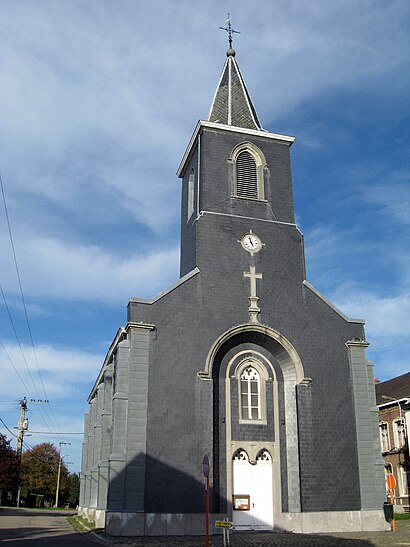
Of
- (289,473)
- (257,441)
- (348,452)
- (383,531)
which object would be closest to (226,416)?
(257,441)

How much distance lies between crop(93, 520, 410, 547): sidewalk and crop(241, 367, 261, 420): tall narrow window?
4.84 meters

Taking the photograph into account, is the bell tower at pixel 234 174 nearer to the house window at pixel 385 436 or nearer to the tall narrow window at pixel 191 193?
the tall narrow window at pixel 191 193

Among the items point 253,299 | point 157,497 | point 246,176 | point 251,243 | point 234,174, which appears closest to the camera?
point 157,497

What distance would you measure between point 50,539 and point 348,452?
12.6 meters

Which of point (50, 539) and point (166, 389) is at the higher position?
point (166, 389)

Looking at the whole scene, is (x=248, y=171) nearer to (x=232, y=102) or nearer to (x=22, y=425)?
(x=232, y=102)

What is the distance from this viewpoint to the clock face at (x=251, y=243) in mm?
28163

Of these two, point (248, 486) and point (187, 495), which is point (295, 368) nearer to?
point (248, 486)

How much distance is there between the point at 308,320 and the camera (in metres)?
27.4

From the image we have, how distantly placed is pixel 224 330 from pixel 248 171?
8874 millimetres

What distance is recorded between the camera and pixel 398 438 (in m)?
41.7

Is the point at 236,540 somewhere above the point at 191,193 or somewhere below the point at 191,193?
below

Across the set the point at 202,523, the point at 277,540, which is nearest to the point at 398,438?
the point at 202,523

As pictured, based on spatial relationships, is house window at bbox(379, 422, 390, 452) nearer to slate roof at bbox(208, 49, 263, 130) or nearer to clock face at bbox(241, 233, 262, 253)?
clock face at bbox(241, 233, 262, 253)
